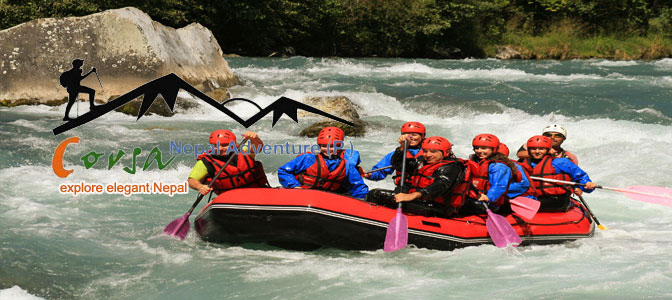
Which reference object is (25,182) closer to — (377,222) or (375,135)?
(377,222)

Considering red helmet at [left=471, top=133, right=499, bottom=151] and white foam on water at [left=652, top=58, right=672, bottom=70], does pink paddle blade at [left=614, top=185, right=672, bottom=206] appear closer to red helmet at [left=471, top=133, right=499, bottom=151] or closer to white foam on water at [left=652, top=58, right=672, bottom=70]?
red helmet at [left=471, top=133, right=499, bottom=151]

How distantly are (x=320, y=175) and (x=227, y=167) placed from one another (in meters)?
0.73

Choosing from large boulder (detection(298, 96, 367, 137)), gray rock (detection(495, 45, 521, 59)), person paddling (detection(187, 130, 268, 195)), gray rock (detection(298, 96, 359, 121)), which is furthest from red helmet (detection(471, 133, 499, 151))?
gray rock (detection(495, 45, 521, 59))

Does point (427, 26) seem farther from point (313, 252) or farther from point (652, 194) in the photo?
point (313, 252)

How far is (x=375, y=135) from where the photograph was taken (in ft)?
35.3

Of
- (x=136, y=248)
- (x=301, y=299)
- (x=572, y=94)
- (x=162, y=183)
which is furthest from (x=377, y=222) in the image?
(x=572, y=94)

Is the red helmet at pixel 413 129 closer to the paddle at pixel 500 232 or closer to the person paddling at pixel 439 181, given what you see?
the person paddling at pixel 439 181

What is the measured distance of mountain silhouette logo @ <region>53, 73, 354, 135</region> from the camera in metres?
11.1

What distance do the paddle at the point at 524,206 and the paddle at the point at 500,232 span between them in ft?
0.66

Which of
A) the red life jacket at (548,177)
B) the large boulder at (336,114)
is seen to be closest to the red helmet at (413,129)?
the red life jacket at (548,177)

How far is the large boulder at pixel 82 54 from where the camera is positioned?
11602mm

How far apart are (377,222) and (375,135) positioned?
5.61 metres

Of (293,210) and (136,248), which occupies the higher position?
(293,210)

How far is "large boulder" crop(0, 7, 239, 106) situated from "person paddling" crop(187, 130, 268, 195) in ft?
22.4
